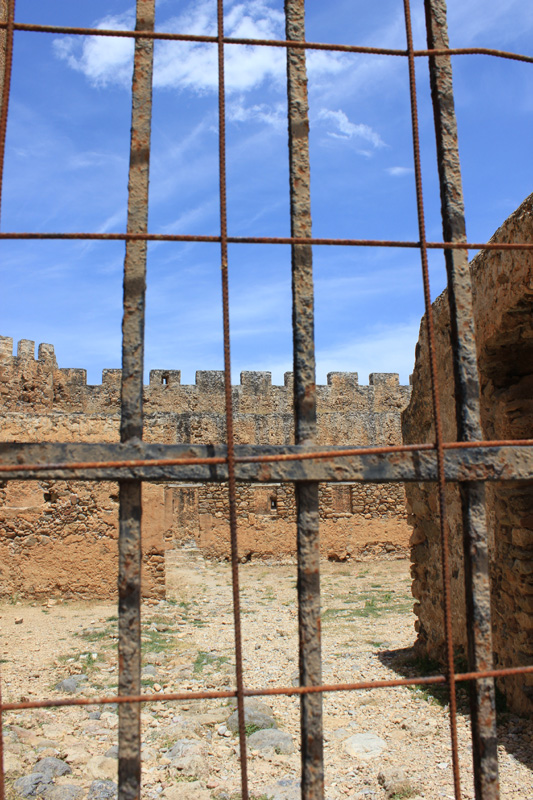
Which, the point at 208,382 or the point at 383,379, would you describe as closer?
the point at 208,382

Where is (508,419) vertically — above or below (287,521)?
above

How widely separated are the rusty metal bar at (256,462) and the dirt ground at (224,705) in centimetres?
60

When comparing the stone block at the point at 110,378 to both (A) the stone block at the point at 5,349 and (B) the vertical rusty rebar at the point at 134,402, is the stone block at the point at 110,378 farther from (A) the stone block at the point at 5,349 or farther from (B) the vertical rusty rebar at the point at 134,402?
(B) the vertical rusty rebar at the point at 134,402

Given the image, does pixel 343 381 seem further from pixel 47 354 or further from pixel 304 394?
pixel 304 394

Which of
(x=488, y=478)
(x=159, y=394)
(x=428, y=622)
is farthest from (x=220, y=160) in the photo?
(x=159, y=394)

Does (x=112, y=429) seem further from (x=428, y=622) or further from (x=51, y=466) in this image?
(x=51, y=466)

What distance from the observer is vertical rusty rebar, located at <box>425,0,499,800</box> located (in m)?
1.71

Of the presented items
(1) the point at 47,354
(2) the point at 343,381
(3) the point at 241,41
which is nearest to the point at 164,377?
(1) the point at 47,354

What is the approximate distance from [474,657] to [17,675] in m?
4.79

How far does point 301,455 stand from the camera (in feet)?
5.49

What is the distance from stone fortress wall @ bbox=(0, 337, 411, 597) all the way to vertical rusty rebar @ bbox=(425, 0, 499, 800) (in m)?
6.78

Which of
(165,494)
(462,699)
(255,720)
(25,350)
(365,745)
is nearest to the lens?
(365,745)

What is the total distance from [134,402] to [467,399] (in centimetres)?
99

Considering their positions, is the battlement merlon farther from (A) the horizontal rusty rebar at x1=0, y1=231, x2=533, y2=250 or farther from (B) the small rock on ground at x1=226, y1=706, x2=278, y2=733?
(A) the horizontal rusty rebar at x1=0, y1=231, x2=533, y2=250
